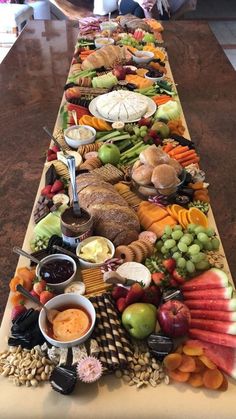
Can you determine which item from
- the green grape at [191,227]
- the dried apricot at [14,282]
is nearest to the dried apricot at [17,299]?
the dried apricot at [14,282]

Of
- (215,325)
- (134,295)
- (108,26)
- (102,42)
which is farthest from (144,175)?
(108,26)

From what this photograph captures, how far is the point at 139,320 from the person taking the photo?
1239 millimetres

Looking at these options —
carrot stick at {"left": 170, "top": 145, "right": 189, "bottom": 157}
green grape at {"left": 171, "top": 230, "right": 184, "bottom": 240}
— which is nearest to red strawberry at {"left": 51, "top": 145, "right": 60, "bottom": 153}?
carrot stick at {"left": 170, "top": 145, "right": 189, "bottom": 157}

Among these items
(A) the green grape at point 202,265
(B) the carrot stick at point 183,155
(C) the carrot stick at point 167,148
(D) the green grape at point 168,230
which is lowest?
(A) the green grape at point 202,265

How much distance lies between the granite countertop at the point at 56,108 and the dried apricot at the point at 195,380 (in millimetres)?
552

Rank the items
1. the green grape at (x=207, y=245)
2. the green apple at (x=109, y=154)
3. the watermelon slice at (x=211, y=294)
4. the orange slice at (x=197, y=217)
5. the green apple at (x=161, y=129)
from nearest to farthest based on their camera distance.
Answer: the watermelon slice at (x=211, y=294) → the green grape at (x=207, y=245) → the orange slice at (x=197, y=217) → the green apple at (x=109, y=154) → the green apple at (x=161, y=129)

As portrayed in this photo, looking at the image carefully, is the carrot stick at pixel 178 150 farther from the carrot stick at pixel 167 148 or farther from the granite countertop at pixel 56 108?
the granite countertop at pixel 56 108

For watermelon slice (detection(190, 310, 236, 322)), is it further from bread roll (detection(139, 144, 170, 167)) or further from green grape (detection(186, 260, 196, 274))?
bread roll (detection(139, 144, 170, 167))

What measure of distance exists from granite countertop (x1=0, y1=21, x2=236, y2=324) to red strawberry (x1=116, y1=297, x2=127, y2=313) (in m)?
0.41

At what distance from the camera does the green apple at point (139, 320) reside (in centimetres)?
124

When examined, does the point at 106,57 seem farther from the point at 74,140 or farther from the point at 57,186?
the point at 57,186

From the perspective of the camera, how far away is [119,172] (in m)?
1.93

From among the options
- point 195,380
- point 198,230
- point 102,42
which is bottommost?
point 195,380

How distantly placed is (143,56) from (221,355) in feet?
8.47
